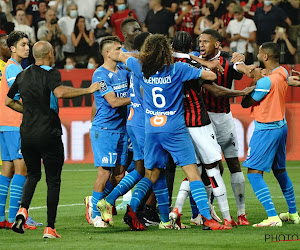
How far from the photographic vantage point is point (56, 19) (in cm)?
1938

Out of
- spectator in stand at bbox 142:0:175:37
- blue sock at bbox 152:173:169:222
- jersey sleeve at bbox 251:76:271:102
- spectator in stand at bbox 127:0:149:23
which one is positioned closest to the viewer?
jersey sleeve at bbox 251:76:271:102

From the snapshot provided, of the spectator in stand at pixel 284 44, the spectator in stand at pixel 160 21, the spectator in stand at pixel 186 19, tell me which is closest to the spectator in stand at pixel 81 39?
the spectator in stand at pixel 160 21

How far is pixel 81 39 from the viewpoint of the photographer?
62.5 feet

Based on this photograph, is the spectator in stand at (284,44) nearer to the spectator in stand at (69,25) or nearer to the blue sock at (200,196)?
the spectator in stand at (69,25)

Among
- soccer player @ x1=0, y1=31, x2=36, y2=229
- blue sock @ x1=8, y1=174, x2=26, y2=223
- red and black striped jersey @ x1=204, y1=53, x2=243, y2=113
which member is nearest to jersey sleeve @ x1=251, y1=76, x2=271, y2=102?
red and black striped jersey @ x1=204, y1=53, x2=243, y2=113

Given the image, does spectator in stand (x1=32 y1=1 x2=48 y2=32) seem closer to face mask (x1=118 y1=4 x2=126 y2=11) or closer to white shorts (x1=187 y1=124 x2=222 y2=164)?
face mask (x1=118 y1=4 x2=126 y2=11)

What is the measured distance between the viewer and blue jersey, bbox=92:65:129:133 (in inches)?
350

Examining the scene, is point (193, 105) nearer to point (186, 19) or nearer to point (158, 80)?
point (158, 80)

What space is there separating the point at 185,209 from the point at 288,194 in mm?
2140

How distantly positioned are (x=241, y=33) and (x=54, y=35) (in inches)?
199

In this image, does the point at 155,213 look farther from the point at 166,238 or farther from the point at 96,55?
the point at 96,55

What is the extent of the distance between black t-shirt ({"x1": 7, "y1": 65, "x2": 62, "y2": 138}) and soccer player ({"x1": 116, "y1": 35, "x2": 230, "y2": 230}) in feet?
3.40

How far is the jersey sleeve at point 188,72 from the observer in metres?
7.81

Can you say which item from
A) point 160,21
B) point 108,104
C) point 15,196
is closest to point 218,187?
point 108,104
